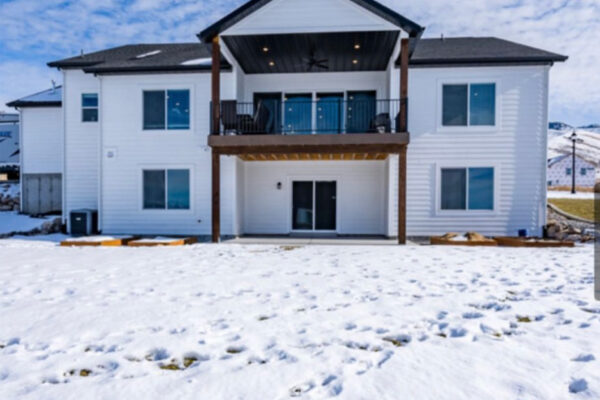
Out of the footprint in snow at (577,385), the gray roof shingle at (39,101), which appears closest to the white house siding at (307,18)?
the footprint in snow at (577,385)

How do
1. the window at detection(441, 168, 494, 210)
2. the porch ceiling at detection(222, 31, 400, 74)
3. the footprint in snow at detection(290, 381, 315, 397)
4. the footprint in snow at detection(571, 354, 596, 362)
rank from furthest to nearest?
the window at detection(441, 168, 494, 210) < the porch ceiling at detection(222, 31, 400, 74) < the footprint in snow at detection(571, 354, 596, 362) < the footprint in snow at detection(290, 381, 315, 397)

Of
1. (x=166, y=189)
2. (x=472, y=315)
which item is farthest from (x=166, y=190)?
(x=472, y=315)

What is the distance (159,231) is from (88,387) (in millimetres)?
9149

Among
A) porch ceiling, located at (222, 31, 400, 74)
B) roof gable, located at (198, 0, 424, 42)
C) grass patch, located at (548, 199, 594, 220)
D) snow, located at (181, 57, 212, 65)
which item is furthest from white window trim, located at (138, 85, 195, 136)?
grass patch, located at (548, 199, 594, 220)

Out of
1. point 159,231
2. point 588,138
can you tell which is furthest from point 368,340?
point 588,138

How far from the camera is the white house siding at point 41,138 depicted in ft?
44.0

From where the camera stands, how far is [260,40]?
9219mm

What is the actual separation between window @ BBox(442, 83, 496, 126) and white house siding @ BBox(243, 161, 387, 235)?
2485 millimetres

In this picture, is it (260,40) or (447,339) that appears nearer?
(447,339)

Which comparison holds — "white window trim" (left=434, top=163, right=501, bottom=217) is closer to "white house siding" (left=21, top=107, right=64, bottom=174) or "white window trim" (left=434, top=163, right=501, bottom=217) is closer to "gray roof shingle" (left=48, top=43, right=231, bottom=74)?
"gray roof shingle" (left=48, top=43, right=231, bottom=74)

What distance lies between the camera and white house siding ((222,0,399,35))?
28.5 ft

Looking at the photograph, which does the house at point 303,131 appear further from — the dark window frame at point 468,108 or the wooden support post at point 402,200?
the wooden support post at point 402,200

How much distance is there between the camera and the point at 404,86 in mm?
8578

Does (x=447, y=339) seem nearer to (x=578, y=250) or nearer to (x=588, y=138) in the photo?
(x=578, y=250)
